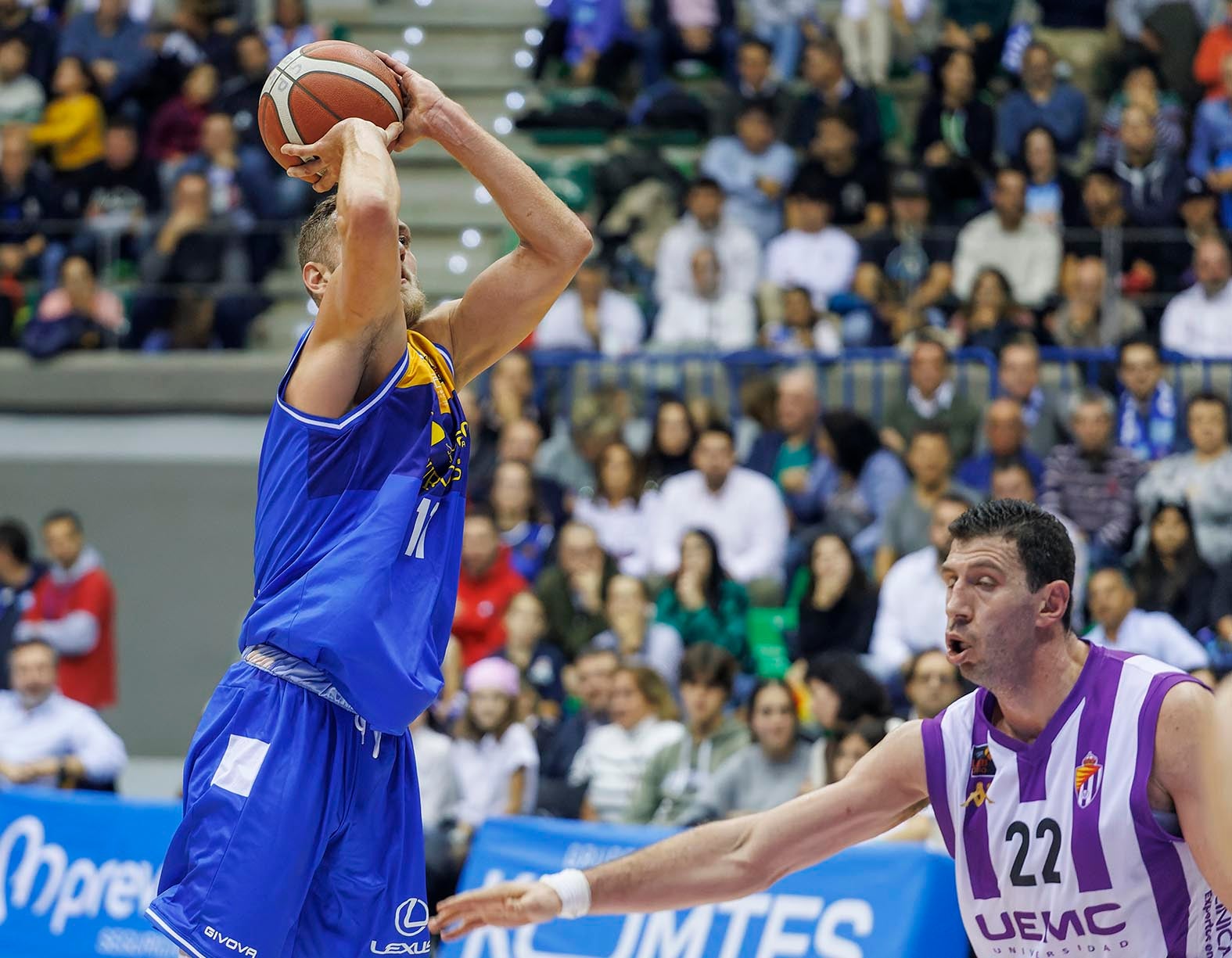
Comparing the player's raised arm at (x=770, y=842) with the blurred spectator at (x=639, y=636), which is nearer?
the player's raised arm at (x=770, y=842)

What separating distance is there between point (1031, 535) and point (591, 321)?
31.0 ft

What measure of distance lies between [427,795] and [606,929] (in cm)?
204

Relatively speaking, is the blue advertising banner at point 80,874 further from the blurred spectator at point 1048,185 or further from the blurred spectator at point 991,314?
the blurred spectator at point 1048,185

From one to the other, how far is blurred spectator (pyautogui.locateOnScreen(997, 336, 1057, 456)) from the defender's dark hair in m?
7.04

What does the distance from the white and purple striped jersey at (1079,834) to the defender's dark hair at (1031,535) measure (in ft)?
0.82

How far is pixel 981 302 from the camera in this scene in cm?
1227

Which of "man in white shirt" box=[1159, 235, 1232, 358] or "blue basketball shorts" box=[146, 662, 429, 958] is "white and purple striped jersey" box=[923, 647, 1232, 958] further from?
"man in white shirt" box=[1159, 235, 1232, 358]

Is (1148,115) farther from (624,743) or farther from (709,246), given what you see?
(624,743)

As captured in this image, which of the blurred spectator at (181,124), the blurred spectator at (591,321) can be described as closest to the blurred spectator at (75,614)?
the blurred spectator at (591,321)

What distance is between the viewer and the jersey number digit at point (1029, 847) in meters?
4.20

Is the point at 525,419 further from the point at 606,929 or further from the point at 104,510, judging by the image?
the point at 606,929

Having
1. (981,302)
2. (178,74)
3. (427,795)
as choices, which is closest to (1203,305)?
(981,302)

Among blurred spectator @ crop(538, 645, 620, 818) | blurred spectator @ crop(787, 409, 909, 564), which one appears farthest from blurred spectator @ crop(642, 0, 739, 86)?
blurred spectator @ crop(538, 645, 620, 818)

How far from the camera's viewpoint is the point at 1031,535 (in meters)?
4.25
